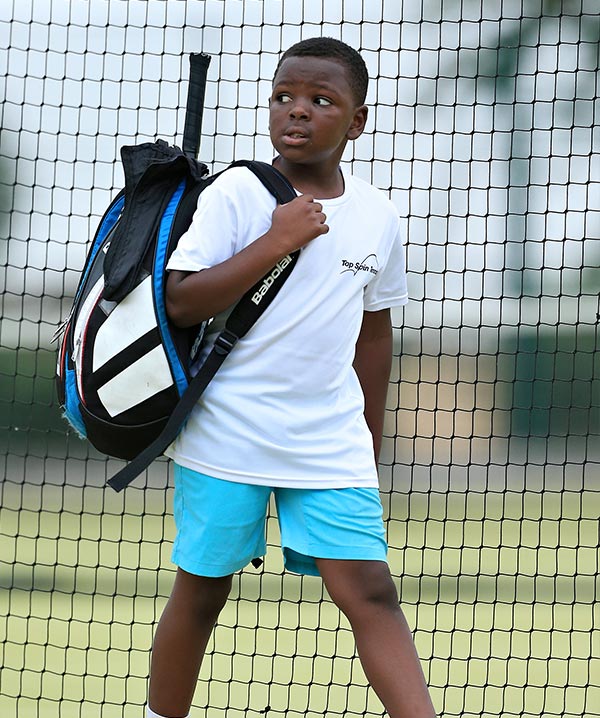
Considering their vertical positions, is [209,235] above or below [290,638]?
above

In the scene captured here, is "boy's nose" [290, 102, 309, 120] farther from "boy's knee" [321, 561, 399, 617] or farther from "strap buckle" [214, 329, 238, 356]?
"boy's knee" [321, 561, 399, 617]

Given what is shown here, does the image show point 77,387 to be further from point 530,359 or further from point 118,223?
point 530,359

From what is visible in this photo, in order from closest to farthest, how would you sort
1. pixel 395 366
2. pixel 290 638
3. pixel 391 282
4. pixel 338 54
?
pixel 338 54 < pixel 391 282 < pixel 290 638 < pixel 395 366

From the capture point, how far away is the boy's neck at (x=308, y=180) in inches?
Answer: 85.8

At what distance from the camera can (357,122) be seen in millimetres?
2234

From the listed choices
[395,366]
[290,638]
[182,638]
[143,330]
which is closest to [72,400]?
[143,330]

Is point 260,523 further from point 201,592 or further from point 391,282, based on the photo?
point 391,282

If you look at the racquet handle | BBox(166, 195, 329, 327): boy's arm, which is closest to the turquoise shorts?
BBox(166, 195, 329, 327): boy's arm

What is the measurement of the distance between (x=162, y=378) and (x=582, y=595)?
3.96 m

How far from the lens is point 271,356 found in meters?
2.11

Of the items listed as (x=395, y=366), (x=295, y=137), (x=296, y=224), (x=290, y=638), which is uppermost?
(x=295, y=137)

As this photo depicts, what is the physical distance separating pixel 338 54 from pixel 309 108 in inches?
5.2

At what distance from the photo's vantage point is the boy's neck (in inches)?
85.8

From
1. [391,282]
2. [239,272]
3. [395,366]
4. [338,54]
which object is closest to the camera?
[239,272]
